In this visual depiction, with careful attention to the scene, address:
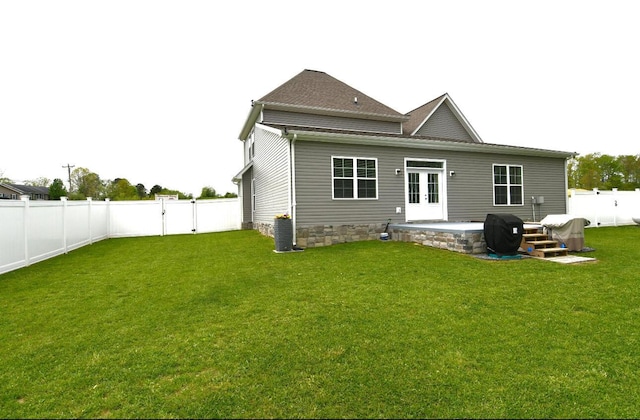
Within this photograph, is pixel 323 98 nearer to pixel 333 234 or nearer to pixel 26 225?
pixel 333 234

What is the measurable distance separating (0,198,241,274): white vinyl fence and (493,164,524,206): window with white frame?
12.4 m

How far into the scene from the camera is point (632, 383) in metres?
2.39

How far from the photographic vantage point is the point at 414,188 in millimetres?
10914

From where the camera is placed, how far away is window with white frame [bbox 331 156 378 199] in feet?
32.2

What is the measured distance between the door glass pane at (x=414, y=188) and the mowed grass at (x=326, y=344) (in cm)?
499

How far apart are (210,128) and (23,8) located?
69.0 ft

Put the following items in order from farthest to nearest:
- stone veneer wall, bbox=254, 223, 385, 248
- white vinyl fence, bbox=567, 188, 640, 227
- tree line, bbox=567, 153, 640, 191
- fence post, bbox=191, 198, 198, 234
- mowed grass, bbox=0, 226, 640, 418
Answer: tree line, bbox=567, 153, 640, 191 < fence post, bbox=191, 198, 198, 234 < white vinyl fence, bbox=567, 188, 640, 227 < stone veneer wall, bbox=254, 223, 385, 248 < mowed grass, bbox=0, 226, 640, 418

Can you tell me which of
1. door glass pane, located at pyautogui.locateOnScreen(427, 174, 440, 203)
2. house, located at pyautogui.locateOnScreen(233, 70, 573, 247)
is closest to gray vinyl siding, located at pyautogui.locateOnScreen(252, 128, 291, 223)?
house, located at pyautogui.locateOnScreen(233, 70, 573, 247)

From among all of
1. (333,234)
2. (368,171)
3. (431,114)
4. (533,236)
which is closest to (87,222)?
(333,234)

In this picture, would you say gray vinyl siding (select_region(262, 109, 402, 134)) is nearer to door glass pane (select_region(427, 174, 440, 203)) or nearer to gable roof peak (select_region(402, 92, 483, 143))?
A: gable roof peak (select_region(402, 92, 483, 143))

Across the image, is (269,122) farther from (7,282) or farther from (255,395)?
(255,395)

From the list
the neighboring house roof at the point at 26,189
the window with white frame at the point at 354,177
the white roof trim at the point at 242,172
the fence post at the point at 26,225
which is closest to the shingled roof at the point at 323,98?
the white roof trim at the point at 242,172

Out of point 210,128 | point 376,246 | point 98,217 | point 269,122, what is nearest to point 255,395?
point 376,246

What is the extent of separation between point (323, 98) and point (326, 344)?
13202 millimetres
